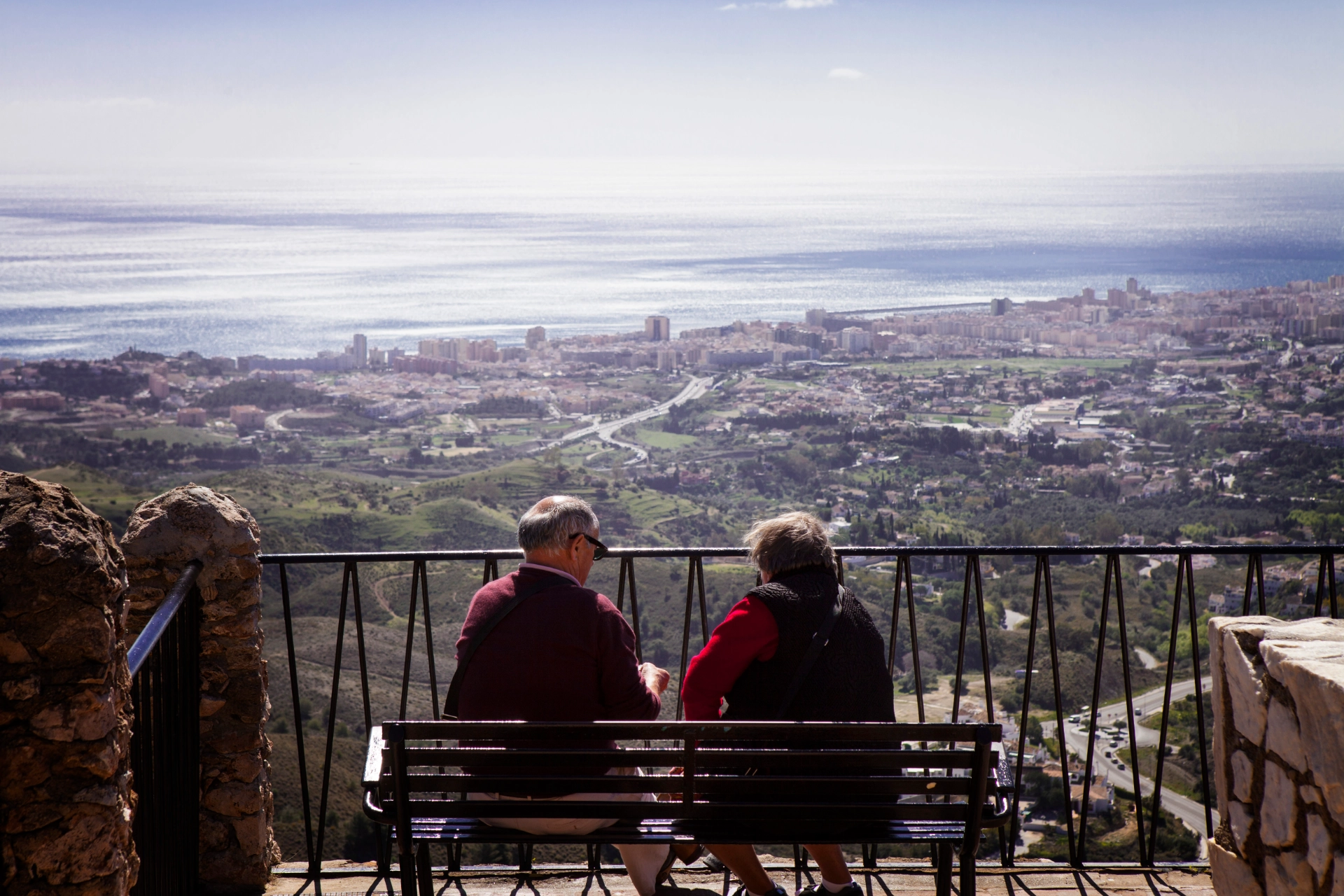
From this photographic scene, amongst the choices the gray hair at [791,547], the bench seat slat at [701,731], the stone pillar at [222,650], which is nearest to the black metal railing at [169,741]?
the stone pillar at [222,650]

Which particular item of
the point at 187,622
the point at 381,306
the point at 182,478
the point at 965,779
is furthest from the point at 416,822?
the point at 381,306

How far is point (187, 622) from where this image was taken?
2.93 m

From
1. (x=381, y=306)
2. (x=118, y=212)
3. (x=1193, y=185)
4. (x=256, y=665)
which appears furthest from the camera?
(x=118, y=212)

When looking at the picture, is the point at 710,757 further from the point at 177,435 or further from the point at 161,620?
the point at 177,435

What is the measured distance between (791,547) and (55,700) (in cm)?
184

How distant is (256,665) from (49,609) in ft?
5.43

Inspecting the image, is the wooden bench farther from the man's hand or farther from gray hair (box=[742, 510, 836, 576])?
gray hair (box=[742, 510, 836, 576])

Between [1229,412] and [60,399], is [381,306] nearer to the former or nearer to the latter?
[60,399]

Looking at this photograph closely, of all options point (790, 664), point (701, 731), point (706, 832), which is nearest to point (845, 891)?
point (706, 832)

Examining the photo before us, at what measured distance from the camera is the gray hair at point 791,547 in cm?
277

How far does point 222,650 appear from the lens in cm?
322

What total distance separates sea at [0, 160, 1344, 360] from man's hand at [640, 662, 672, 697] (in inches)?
2236

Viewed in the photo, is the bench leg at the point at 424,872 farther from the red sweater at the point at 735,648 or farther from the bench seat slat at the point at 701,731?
the red sweater at the point at 735,648

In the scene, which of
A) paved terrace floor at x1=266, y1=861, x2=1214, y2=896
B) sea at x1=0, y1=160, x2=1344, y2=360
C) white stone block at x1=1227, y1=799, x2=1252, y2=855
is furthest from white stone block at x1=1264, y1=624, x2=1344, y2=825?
sea at x1=0, y1=160, x2=1344, y2=360
